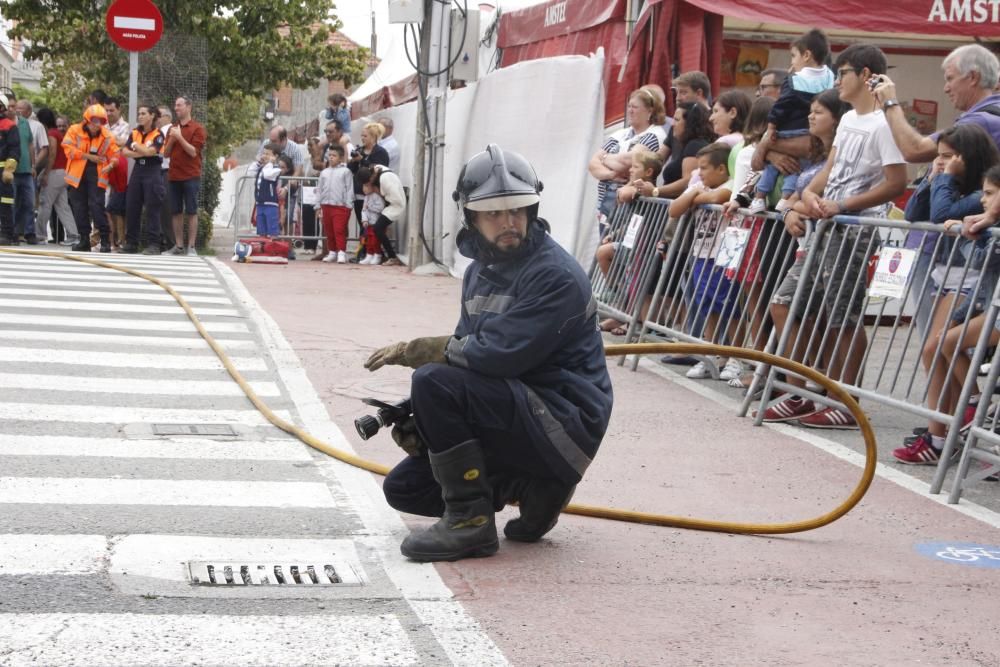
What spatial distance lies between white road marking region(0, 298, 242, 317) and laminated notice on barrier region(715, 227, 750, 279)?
4860mm

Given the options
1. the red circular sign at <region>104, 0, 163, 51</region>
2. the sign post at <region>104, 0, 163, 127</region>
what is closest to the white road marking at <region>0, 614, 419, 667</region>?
the sign post at <region>104, 0, 163, 127</region>

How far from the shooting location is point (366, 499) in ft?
19.2

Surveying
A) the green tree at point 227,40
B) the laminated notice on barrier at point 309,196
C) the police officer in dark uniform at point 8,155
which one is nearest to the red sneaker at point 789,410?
the laminated notice on barrier at point 309,196

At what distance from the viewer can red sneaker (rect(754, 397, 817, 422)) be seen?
8.29m

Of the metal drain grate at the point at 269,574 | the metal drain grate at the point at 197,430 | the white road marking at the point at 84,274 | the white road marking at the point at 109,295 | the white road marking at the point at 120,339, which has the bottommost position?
the white road marking at the point at 84,274

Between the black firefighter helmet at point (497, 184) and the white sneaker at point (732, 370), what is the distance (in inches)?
198

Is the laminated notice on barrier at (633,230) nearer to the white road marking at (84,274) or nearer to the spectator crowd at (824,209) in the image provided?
the spectator crowd at (824,209)

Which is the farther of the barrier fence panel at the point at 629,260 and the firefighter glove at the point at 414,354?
the barrier fence panel at the point at 629,260

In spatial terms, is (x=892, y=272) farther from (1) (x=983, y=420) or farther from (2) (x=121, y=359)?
(2) (x=121, y=359)

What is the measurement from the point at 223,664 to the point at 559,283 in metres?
1.90

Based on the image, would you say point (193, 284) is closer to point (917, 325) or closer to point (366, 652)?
point (917, 325)

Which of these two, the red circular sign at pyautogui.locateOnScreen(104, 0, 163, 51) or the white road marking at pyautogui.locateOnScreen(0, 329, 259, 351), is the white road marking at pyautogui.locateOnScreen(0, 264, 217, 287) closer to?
the white road marking at pyautogui.locateOnScreen(0, 329, 259, 351)

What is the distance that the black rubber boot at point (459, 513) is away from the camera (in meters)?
4.94

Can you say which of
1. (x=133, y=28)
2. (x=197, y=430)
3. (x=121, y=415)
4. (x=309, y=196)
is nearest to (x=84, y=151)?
(x=133, y=28)
